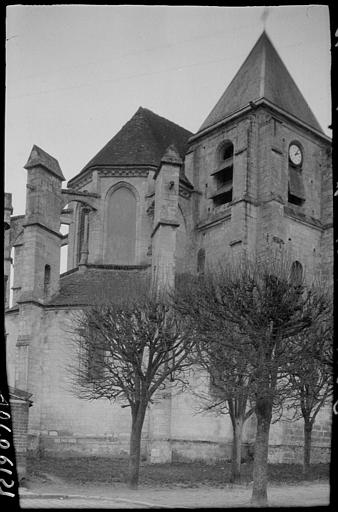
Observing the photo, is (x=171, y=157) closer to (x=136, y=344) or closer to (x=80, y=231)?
(x=80, y=231)

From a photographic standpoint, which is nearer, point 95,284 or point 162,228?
point 162,228

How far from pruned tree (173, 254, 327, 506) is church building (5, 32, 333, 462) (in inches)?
279

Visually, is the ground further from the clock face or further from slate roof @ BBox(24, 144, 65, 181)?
the clock face

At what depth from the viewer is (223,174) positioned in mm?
36719

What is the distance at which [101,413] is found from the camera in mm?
29703

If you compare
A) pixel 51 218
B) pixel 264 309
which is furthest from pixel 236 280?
pixel 51 218

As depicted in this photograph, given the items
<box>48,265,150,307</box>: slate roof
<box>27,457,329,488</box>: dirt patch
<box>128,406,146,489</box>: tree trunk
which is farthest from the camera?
<box>48,265,150,307</box>: slate roof

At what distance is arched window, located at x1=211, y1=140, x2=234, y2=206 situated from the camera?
117ft

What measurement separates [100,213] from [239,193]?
6.83 metres

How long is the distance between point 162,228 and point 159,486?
38.8 feet

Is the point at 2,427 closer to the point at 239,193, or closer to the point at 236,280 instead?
the point at 236,280

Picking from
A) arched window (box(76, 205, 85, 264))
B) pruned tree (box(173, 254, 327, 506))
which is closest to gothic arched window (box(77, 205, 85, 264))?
arched window (box(76, 205, 85, 264))

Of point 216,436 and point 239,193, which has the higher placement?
point 239,193

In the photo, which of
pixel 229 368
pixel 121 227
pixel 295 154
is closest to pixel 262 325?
pixel 229 368
